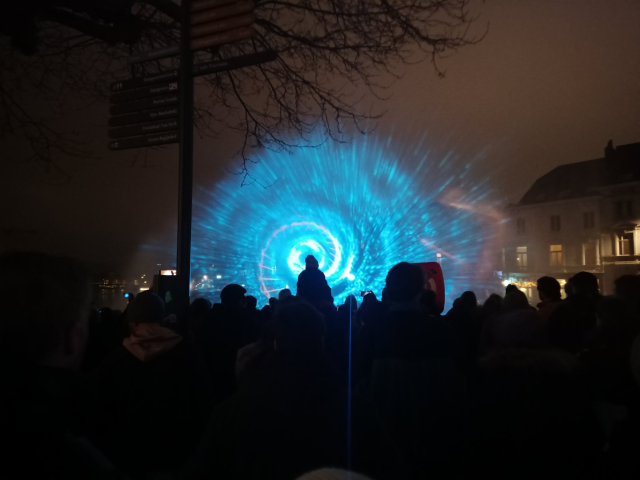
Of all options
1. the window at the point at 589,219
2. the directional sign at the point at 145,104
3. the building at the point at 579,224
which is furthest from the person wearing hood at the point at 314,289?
the window at the point at 589,219

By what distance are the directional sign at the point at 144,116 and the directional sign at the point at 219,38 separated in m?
0.68

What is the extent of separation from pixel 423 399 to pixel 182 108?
3.64m

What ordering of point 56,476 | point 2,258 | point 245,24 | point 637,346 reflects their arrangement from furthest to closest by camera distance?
point 245,24 < point 637,346 < point 2,258 < point 56,476

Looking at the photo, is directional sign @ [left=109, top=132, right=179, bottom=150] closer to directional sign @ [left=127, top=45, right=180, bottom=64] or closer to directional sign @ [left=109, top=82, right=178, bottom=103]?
directional sign @ [left=109, top=82, right=178, bottom=103]

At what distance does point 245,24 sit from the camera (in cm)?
468

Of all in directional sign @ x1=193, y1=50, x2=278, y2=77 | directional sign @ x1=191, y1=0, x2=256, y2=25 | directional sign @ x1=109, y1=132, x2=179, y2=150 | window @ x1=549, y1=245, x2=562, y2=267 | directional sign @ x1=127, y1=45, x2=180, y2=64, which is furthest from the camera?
window @ x1=549, y1=245, x2=562, y2=267

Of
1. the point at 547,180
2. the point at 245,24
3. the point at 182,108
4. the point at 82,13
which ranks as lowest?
the point at 182,108

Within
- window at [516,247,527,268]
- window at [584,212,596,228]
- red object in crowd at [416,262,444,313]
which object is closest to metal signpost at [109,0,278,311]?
red object in crowd at [416,262,444,313]

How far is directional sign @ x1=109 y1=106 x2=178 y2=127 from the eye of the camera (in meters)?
5.00

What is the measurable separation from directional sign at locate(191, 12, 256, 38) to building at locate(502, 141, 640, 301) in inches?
1666

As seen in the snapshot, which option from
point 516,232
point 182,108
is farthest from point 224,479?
point 516,232

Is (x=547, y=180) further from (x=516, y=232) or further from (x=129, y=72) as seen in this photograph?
(x=129, y=72)

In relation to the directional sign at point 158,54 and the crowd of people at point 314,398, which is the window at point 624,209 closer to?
the crowd of people at point 314,398

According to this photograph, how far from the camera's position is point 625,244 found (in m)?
40.8
